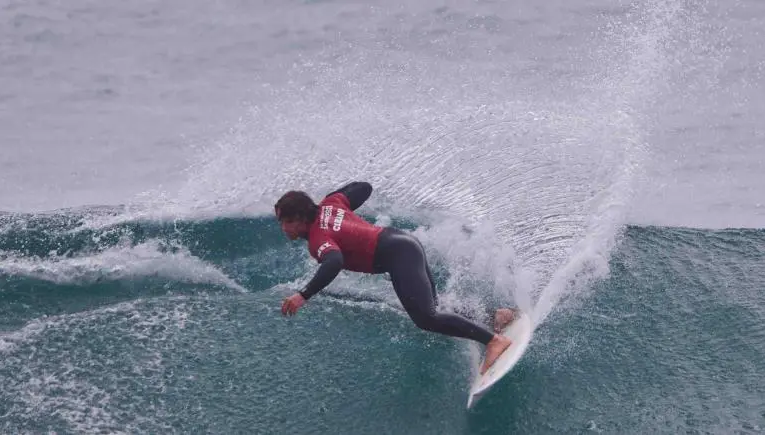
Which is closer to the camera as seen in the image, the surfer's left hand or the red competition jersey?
the surfer's left hand

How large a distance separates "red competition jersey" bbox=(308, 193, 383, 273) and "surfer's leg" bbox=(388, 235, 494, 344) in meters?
0.18

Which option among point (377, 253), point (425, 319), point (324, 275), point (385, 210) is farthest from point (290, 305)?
point (385, 210)

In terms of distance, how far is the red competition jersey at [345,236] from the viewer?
19.3 ft

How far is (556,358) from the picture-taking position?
6.02 m

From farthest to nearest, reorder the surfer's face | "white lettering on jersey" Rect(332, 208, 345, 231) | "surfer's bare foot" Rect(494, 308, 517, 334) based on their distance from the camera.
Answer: "surfer's bare foot" Rect(494, 308, 517, 334) < "white lettering on jersey" Rect(332, 208, 345, 231) < the surfer's face

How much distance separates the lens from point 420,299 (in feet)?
19.4

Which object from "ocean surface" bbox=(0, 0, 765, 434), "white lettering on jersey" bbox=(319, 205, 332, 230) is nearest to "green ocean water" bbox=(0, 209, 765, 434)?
"ocean surface" bbox=(0, 0, 765, 434)

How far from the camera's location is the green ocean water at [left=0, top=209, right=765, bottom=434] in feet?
18.1

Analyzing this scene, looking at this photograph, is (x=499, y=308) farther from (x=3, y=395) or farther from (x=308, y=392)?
(x=3, y=395)

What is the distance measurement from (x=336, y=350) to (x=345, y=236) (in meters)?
0.85

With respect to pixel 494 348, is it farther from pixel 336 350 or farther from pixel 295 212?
pixel 295 212

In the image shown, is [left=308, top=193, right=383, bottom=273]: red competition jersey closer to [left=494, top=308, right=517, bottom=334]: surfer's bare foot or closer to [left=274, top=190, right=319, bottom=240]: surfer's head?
[left=274, top=190, right=319, bottom=240]: surfer's head

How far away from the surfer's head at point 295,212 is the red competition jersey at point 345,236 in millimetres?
74

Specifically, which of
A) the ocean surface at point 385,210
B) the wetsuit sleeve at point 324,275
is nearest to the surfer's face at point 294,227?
the wetsuit sleeve at point 324,275
